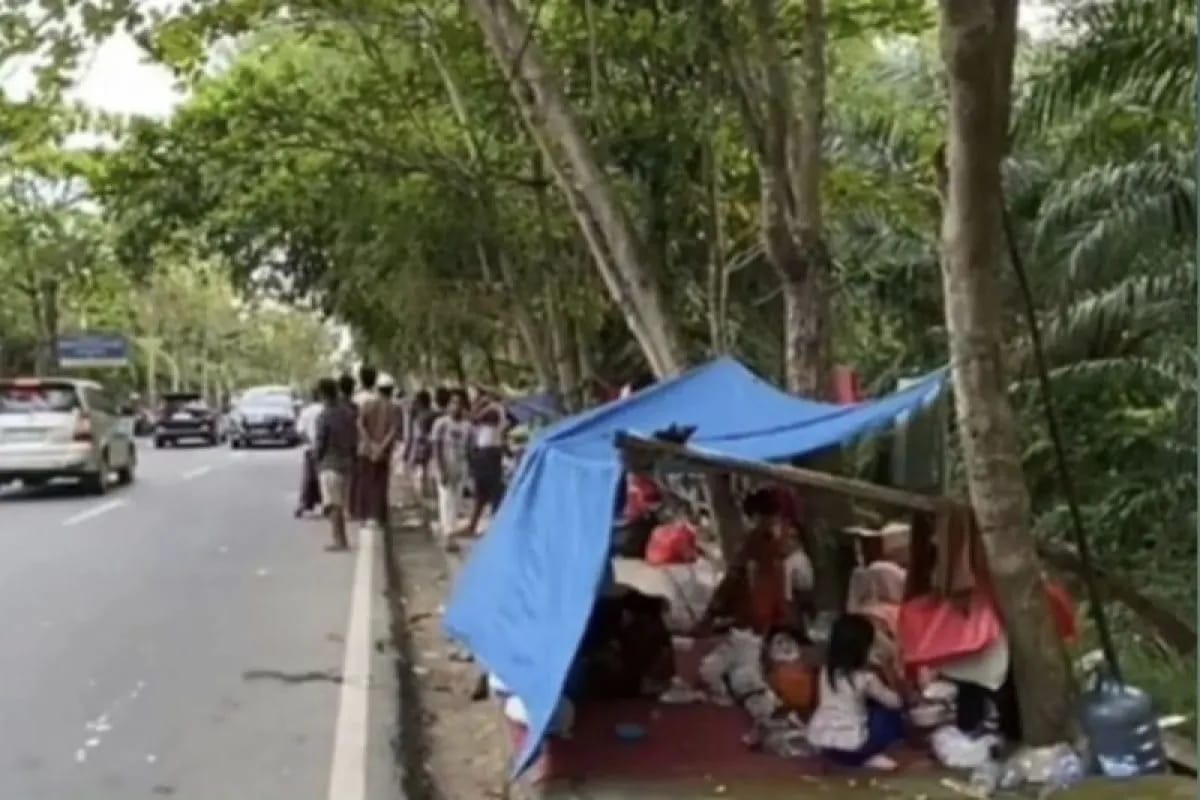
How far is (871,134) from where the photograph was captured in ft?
59.7

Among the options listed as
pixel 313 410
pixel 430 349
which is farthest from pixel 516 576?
pixel 430 349

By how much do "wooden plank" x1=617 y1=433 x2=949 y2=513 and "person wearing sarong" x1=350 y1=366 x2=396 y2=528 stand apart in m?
10.1

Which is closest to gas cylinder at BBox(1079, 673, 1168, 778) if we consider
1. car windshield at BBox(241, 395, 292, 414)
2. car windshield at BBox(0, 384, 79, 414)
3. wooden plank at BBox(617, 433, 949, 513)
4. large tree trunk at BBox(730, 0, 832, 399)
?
wooden plank at BBox(617, 433, 949, 513)

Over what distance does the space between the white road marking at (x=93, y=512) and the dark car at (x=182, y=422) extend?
26.5 m

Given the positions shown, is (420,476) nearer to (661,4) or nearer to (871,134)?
(871,134)

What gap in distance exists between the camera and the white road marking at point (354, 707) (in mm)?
8219

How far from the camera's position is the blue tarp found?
26.8 feet

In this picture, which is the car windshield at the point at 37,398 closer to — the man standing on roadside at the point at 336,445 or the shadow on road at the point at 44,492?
the shadow on road at the point at 44,492

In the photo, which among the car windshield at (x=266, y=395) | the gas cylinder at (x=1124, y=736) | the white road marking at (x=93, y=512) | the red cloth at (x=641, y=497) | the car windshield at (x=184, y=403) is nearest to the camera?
the gas cylinder at (x=1124, y=736)

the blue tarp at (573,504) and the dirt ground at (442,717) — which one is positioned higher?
the blue tarp at (573,504)

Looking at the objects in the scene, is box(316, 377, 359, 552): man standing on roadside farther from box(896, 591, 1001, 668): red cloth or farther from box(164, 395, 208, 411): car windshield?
box(164, 395, 208, 411): car windshield

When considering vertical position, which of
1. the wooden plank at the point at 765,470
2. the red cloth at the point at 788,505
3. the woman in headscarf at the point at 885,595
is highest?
the wooden plank at the point at 765,470

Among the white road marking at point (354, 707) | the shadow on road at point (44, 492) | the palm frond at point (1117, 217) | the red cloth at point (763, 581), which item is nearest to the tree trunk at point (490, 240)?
the white road marking at point (354, 707)

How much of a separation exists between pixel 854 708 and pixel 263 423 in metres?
43.0
